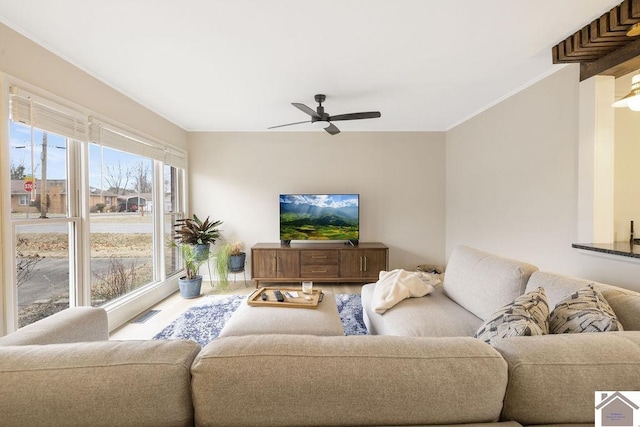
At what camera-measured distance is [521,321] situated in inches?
39.8

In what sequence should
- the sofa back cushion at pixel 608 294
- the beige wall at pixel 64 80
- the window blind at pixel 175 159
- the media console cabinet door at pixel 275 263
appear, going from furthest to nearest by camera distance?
the media console cabinet door at pixel 275 263 < the window blind at pixel 175 159 < the beige wall at pixel 64 80 < the sofa back cushion at pixel 608 294

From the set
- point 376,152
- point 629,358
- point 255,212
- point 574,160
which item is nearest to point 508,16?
point 574,160

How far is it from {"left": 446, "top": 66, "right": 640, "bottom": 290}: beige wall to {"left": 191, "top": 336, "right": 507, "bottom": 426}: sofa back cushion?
75.3 inches

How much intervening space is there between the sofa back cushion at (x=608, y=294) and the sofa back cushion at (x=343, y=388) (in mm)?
953

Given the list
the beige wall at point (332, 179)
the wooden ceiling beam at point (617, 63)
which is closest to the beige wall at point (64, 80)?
the beige wall at point (332, 179)

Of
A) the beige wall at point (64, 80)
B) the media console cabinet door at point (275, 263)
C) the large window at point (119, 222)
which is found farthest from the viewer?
the media console cabinet door at point (275, 263)

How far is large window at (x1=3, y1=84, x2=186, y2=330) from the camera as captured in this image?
1904mm

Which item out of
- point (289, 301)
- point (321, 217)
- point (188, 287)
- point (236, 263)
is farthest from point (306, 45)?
point (188, 287)

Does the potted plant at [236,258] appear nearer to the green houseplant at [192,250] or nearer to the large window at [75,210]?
the green houseplant at [192,250]

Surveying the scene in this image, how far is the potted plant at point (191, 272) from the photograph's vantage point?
11.5ft

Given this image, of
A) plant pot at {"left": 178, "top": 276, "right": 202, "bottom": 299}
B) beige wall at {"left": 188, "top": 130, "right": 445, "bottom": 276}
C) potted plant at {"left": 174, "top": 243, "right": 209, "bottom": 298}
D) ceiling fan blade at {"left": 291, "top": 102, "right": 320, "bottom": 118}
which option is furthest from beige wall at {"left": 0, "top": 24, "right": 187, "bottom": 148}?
plant pot at {"left": 178, "top": 276, "right": 202, "bottom": 299}

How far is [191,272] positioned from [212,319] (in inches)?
42.2

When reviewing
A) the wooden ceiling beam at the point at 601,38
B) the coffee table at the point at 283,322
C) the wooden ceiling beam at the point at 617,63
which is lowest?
the coffee table at the point at 283,322

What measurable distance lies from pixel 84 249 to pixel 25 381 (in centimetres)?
220
